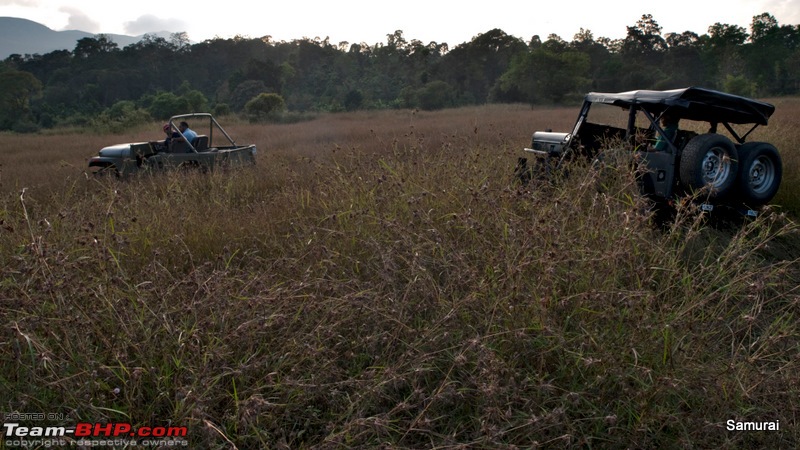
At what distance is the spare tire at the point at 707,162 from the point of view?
18.0 ft

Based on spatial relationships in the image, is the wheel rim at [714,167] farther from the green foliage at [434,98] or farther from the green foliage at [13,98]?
the green foliage at [13,98]

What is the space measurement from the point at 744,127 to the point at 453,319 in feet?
44.1

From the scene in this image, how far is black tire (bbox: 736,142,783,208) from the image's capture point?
580 cm

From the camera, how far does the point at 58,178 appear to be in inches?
447

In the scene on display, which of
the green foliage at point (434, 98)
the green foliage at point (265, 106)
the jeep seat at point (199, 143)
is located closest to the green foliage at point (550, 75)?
the green foliage at point (434, 98)

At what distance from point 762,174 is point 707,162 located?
0.97 meters

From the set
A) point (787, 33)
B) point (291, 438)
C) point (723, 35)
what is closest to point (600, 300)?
point (291, 438)

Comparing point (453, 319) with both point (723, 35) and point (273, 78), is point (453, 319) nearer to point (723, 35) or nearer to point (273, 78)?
point (273, 78)

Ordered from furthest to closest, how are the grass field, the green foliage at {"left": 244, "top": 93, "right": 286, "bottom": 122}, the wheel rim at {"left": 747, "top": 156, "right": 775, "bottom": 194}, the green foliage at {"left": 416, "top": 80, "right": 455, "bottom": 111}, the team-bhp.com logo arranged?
1. the green foliage at {"left": 416, "top": 80, "right": 455, "bottom": 111}
2. the green foliage at {"left": 244, "top": 93, "right": 286, "bottom": 122}
3. the wheel rim at {"left": 747, "top": 156, "right": 775, "bottom": 194}
4. the grass field
5. the team-bhp.com logo

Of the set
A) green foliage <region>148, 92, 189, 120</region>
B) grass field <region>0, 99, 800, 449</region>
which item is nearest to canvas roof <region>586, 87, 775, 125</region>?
grass field <region>0, 99, 800, 449</region>

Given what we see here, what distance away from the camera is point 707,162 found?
561 centimetres

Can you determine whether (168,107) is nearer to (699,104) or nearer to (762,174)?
(699,104)

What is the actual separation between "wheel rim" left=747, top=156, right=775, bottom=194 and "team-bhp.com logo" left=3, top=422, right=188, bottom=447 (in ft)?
19.0

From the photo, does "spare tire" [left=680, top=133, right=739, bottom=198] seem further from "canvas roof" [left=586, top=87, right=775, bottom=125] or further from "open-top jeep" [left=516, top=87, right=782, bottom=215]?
"canvas roof" [left=586, top=87, right=775, bottom=125]
